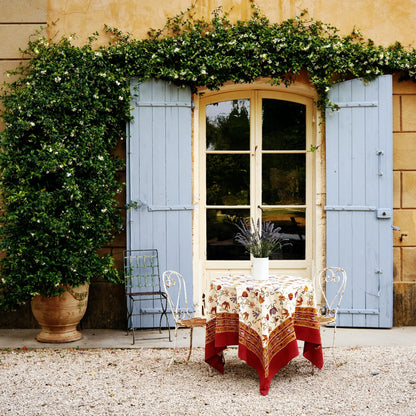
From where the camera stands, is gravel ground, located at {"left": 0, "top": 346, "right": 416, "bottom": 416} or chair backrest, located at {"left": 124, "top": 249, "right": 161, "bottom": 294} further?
chair backrest, located at {"left": 124, "top": 249, "right": 161, "bottom": 294}

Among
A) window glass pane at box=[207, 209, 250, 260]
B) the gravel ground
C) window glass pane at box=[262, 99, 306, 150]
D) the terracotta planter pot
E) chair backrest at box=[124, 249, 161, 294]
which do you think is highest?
window glass pane at box=[262, 99, 306, 150]

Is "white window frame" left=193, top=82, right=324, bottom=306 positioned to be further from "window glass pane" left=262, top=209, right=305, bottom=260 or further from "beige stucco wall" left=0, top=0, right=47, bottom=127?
"beige stucco wall" left=0, top=0, right=47, bottom=127

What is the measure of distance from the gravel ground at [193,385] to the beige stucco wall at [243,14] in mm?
3212

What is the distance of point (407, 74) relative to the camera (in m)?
5.36

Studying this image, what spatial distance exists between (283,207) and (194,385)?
8.18 feet

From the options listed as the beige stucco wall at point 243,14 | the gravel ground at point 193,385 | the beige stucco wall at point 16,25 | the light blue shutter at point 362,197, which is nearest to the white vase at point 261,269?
the gravel ground at point 193,385

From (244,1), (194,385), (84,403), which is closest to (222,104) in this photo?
(244,1)

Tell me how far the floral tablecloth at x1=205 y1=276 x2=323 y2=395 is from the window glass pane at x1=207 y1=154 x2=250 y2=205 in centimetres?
182

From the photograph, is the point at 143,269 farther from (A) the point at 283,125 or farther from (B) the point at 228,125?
(A) the point at 283,125

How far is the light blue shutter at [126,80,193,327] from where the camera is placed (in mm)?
5238

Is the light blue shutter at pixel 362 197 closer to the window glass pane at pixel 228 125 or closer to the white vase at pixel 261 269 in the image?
the window glass pane at pixel 228 125

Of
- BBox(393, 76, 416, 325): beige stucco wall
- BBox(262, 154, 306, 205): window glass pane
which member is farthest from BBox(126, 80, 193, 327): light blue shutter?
BBox(393, 76, 416, 325): beige stucco wall

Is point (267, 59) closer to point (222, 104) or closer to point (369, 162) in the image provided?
point (222, 104)

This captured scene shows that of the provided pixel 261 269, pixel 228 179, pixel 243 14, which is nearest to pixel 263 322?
pixel 261 269
